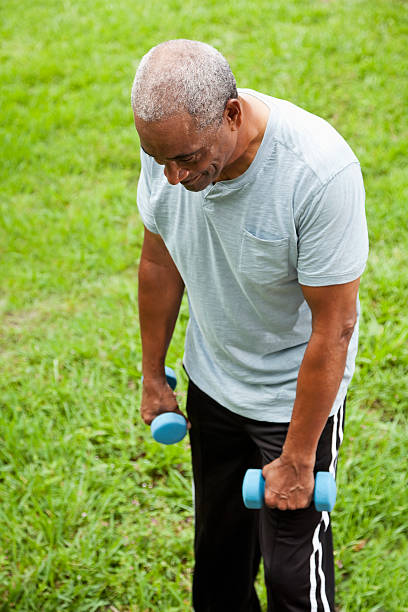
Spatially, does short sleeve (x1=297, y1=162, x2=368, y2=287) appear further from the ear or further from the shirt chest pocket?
the ear

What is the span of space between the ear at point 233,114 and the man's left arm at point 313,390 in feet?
1.26

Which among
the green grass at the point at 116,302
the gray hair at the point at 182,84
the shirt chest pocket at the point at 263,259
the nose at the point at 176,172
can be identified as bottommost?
the green grass at the point at 116,302

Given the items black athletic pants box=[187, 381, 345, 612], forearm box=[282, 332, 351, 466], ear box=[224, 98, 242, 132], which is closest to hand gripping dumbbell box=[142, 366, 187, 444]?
black athletic pants box=[187, 381, 345, 612]

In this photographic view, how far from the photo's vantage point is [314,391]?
1.68 meters

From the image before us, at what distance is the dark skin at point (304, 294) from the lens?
1495mm

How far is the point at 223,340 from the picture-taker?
189cm

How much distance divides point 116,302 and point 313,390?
235 centimetres

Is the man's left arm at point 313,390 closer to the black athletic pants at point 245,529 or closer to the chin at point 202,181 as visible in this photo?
the black athletic pants at point 245,529

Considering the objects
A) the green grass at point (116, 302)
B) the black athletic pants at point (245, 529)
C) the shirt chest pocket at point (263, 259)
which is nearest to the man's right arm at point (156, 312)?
the black athletic pants at point (245, 529)

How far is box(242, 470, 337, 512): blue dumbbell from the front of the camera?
1.74 m

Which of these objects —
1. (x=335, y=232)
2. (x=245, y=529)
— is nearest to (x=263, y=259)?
(x=335, y=232)

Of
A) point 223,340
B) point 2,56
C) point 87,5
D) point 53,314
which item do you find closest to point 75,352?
point 53,314

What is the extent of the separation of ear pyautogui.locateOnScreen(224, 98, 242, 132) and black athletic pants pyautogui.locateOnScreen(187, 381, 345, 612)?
0.78 m

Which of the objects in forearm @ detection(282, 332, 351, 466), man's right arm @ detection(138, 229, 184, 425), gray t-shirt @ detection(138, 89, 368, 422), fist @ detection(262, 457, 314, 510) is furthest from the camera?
man's right arm @ detection(138, 229, 184, 425)
